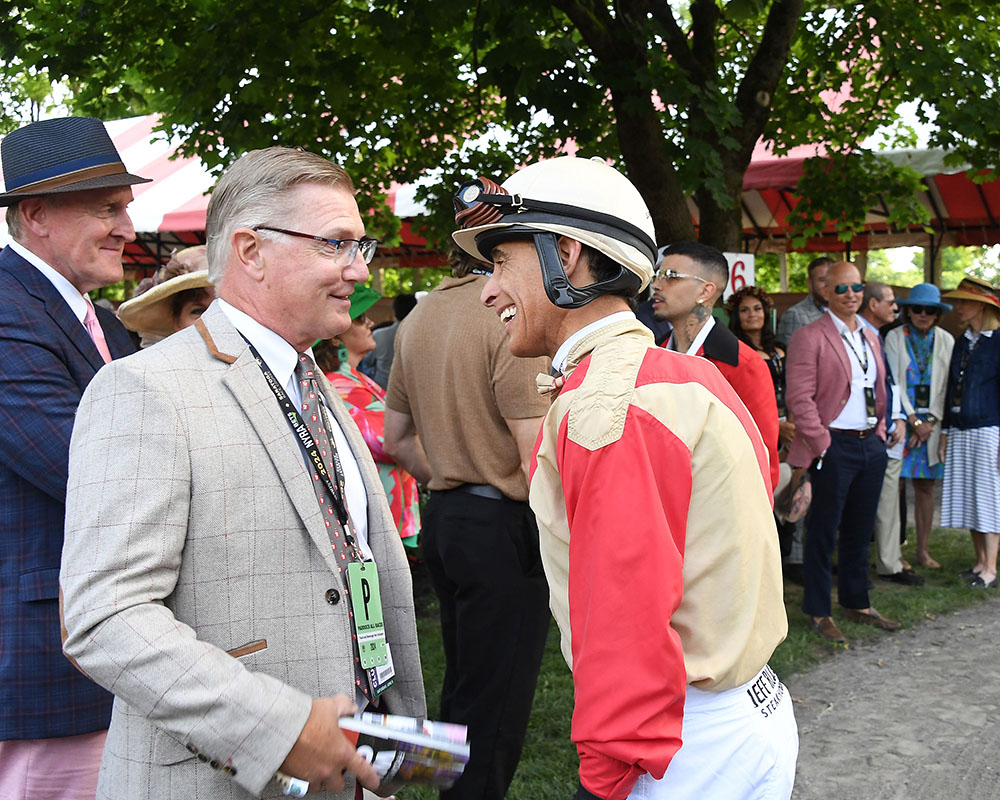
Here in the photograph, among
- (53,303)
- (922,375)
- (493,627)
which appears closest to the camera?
(53,303)

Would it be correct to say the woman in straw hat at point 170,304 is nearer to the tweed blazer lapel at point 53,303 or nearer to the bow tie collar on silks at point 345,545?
the tweed blazer lapel at point 53,303

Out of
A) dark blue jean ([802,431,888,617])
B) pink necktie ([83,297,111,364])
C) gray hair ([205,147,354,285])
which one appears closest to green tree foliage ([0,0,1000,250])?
dark blue jean ([802,431,888,617])

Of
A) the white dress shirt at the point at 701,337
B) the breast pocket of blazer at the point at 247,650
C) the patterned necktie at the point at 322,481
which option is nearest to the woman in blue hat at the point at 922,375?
the white dress shirt at the point at 701,337

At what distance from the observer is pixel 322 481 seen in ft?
6.15

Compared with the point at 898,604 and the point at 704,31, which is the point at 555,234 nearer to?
the point at 704,31

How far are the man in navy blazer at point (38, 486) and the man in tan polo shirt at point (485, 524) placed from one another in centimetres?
144

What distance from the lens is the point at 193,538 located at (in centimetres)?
168

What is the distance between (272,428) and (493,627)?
189 cm

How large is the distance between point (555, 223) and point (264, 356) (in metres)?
0.64

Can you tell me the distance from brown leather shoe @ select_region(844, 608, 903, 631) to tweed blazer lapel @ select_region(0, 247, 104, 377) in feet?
19.0

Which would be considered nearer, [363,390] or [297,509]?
[297,509]

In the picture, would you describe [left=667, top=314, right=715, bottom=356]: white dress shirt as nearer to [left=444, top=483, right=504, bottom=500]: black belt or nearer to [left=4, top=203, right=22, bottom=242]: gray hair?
[left=444, top=483, right=504, bottom=500]: black belt

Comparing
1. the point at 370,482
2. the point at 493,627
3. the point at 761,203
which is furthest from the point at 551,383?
the point at 761,203

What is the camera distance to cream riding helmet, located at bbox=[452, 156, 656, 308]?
1941 millimetres
